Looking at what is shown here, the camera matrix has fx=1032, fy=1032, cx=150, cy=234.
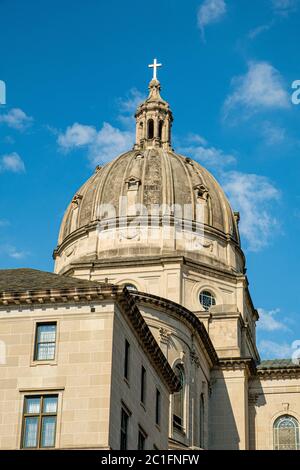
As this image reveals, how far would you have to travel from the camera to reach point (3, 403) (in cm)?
3719

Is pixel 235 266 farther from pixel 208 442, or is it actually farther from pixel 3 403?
pixel 3 403

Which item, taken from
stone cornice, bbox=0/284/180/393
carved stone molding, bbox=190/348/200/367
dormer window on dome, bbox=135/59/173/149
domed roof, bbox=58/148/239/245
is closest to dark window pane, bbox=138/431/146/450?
stone cornice, bbox=0/284/180/393

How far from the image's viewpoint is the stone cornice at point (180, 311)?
61156 millimetres

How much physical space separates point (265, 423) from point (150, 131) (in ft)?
93.5

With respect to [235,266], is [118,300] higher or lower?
lower

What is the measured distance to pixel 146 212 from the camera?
244 ft

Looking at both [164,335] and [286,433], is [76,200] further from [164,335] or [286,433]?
[286,433]

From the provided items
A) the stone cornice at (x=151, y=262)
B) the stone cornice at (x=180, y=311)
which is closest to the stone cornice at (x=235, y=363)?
the stone cornice at (x=180, y=311)

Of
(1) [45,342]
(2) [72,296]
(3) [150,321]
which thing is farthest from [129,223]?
(1) [45,342]

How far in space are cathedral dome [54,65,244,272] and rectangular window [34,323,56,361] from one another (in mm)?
33505

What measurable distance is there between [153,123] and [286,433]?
30247 millimetres

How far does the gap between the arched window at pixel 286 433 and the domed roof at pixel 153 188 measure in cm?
1496

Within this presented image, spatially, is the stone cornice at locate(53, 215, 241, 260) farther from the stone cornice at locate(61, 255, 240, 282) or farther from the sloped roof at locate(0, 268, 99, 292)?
the sloped roof at locate(0, 268, 99, 292)
